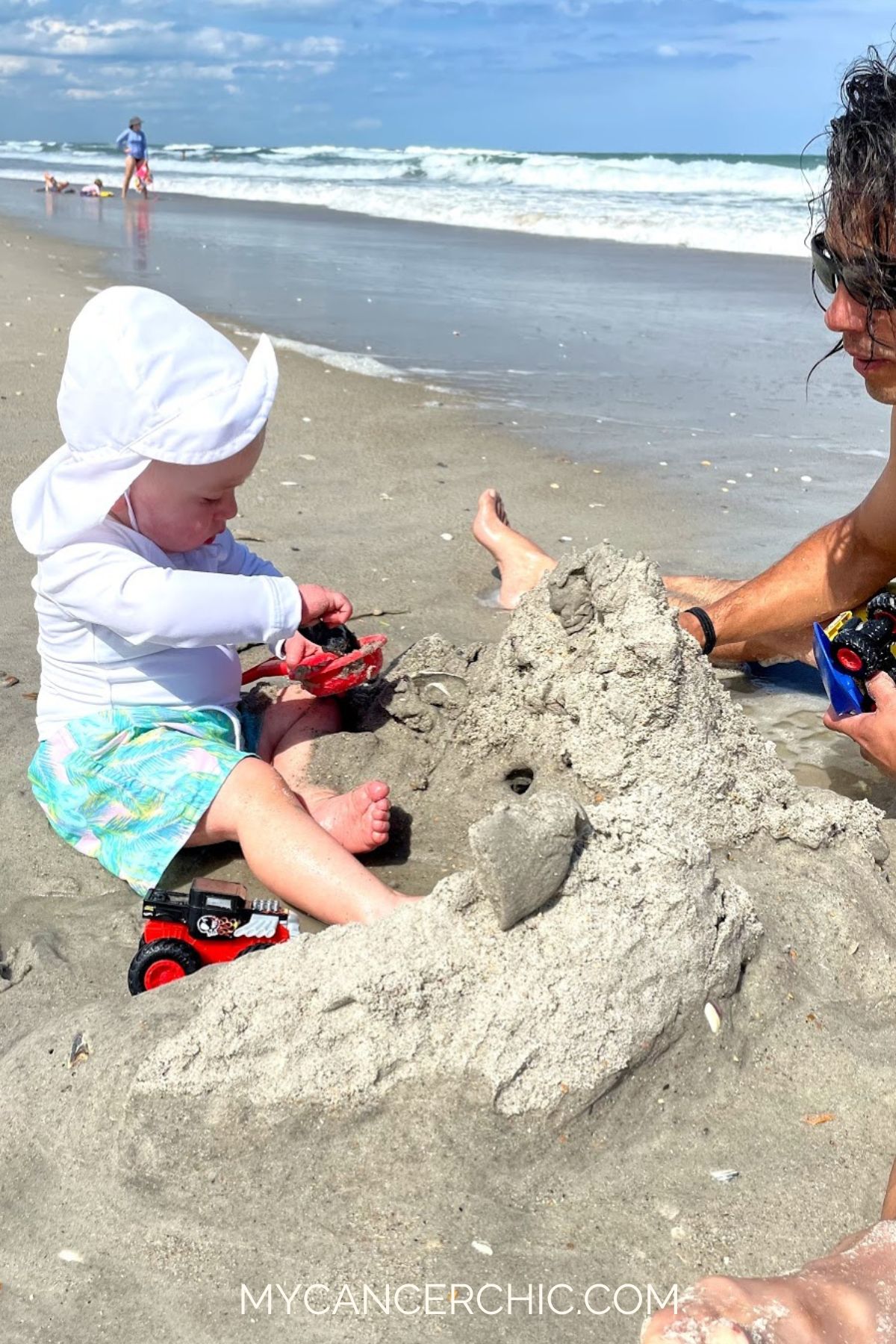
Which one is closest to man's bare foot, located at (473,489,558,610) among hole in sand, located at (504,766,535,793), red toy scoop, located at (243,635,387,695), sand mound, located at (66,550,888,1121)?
red toy scoop, located at (243,635,387,695)

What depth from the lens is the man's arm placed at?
3.41 meters

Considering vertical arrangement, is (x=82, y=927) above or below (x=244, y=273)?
below

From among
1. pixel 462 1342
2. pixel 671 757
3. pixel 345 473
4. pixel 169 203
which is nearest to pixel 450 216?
pixel 169 203

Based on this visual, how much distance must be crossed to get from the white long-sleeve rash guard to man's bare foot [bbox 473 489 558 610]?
143 cm

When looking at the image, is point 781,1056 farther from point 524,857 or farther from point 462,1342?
point 462,1342

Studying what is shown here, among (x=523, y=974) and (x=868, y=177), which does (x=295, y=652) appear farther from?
(x=868, y=177)

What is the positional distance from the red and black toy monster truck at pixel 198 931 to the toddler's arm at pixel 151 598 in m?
0.59

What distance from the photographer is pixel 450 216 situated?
64.8 feet

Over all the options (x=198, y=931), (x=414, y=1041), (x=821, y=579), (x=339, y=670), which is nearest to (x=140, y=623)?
(x=339, y=670)

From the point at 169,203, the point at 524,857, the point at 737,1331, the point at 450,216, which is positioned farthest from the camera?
the point at 169,203

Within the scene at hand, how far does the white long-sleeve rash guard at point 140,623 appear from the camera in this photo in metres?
2.68

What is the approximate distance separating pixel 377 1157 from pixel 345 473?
406 centimetres

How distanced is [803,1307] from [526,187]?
28.3 m

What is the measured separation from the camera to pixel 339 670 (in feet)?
10.1
